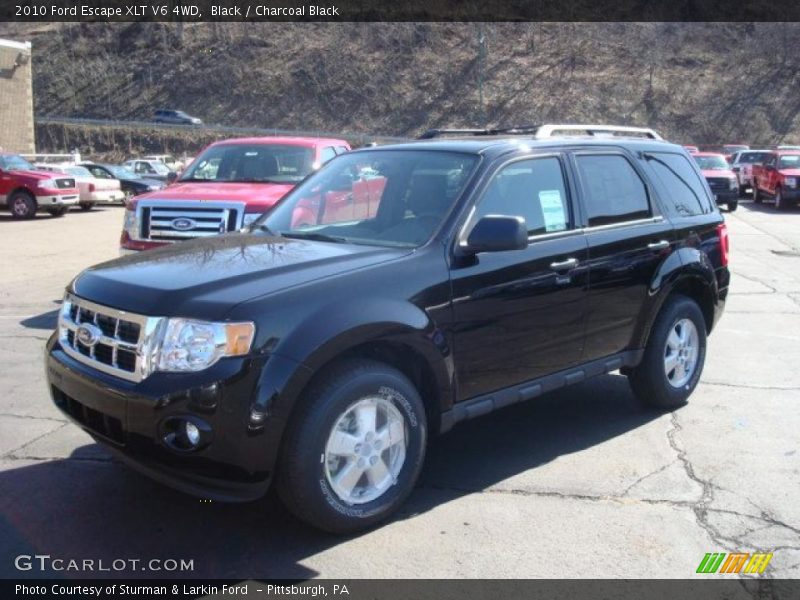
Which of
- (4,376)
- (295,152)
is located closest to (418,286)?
(4,376)

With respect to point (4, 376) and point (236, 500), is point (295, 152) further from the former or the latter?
point (236, 500)

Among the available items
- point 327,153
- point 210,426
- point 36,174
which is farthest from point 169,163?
point 210,426

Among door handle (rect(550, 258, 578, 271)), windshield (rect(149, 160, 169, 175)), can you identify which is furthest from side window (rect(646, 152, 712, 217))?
windshield (rect(149, 160, 169, 175))

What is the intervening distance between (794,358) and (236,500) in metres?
5.89

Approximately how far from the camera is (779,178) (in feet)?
84.3

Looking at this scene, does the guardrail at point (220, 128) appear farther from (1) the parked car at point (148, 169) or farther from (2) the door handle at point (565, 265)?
(2) the door handle at point (565, 265)

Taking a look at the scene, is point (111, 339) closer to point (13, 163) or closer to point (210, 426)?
point (210, 426)

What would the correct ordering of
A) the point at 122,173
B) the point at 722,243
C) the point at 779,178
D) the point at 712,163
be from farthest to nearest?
the point at 122,173 → the point at 712,163 → the point at 779,178 → the point at 722,243

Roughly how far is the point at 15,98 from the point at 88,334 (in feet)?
146

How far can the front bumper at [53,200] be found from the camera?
75.6 feet

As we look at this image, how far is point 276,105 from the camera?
2475 inches

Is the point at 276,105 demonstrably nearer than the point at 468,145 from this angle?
No

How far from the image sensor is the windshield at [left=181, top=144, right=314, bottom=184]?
10.2 m

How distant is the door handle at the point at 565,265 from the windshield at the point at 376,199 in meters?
0.75
